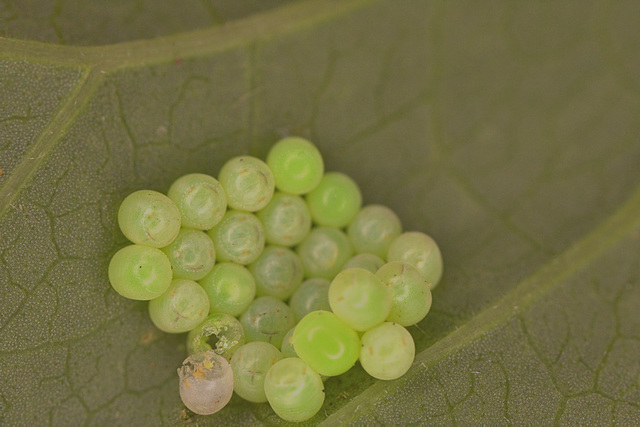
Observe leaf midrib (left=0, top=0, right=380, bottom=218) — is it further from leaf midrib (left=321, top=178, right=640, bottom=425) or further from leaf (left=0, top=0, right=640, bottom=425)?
leaf midrib (left=321, top=178, right=640, bottom=425)

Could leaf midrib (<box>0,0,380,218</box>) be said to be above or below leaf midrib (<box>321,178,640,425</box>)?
above

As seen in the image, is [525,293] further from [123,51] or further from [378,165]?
[123,51]

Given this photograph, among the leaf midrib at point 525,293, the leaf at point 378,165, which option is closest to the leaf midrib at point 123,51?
the leaf at point 378,165

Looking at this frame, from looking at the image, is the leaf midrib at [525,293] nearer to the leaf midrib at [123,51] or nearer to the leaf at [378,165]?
the leaf at [378,165]

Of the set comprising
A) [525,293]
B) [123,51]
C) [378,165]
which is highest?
[123,51]

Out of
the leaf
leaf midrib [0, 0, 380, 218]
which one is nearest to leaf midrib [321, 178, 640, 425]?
the leaf

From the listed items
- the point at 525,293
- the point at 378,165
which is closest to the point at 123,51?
the point at 378,165
